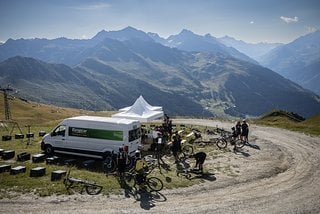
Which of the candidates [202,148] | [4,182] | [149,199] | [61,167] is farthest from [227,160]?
[4,182]

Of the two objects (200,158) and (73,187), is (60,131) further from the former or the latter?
(200,158)

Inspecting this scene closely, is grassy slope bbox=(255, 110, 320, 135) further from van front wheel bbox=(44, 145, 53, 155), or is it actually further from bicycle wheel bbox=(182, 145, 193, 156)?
van front wheel bbox=(44, 145, 53, 155)

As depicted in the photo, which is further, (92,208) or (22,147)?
(22,147)

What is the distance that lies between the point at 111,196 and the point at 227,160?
1378cm

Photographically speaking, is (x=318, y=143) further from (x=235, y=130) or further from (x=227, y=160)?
(x=227, y=160)

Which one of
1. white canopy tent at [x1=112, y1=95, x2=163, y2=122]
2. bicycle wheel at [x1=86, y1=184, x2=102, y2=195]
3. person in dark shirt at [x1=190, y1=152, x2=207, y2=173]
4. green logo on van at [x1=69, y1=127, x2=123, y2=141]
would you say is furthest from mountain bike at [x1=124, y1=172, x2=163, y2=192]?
white canopy tent at [x1=112, y1=95, x2=163, y2=122]

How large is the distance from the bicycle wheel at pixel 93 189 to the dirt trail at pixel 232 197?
703mm

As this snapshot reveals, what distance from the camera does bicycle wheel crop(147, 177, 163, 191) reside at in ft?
74.5

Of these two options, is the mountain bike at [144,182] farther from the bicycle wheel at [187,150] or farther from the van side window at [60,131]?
the bicycle wheel at [187,150]

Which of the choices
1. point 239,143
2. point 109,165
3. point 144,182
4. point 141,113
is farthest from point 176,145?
point 141,113

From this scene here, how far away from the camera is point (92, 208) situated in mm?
19000

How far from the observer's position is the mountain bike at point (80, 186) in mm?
21750

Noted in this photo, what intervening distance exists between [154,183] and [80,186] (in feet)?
16.3

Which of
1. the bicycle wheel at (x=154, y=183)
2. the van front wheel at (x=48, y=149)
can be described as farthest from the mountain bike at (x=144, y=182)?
the van front wheel at (x=48, y=149)
